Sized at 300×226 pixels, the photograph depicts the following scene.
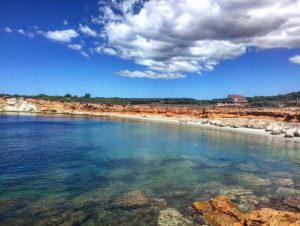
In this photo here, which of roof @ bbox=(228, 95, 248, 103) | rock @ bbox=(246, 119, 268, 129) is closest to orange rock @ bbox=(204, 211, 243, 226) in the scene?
rock @ bbox=(246, 119, 268, 129)

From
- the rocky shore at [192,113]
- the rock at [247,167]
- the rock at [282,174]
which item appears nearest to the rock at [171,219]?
the rock at [282,174]

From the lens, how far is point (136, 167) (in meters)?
27.5

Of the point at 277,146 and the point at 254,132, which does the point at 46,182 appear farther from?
the point at 254,132

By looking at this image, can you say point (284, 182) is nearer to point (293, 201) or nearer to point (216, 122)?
point (293, 201)

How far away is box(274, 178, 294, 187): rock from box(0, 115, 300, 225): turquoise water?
0.24 ft

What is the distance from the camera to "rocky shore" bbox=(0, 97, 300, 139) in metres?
63.3

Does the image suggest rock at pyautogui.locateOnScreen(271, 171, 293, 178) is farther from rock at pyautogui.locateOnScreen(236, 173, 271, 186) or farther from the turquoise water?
rock at pyautogui.locateOnScreen(236, 173, 271, 186)

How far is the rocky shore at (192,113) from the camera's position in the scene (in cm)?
6328

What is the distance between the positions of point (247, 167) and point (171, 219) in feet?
49.9

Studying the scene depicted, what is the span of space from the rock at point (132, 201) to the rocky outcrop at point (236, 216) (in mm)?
3005

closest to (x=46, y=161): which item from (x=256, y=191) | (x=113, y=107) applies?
(x=256, y=191)

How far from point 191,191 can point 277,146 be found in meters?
26.2

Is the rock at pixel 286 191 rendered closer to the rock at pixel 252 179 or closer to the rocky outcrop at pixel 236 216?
the rock at pixel 252 179

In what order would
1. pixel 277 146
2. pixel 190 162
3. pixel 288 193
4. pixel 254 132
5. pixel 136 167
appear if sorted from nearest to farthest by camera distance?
pixel 288 193, pixel 136 167, pixel 190 162, pixel 277 146, pixel 254 132
